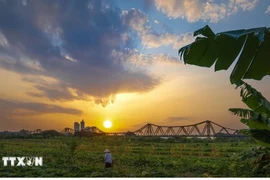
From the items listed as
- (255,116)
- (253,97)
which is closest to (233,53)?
(253,97)

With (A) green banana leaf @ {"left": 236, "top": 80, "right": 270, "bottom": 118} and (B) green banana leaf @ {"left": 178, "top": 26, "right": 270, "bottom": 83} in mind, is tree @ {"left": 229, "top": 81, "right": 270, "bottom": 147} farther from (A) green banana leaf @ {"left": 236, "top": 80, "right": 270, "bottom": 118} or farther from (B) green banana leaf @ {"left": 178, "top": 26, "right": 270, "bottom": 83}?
(B) green banana leaf @ {"left": 178, "top": 26, "right": 270, "bottom": 83}

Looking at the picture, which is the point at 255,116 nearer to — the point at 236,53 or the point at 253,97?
the point at 253,97

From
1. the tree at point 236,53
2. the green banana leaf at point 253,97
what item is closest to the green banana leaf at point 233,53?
the tree at point 236,53

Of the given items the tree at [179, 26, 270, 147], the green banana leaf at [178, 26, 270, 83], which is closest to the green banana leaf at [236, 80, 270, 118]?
the tree at [179, 26, 270, 147]

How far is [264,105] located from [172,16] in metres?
3.52

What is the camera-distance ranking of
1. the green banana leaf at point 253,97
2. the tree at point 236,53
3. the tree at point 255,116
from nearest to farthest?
the tree at point 236,53 → the green banana leaf at point 253,97 → the tree at point 255,116

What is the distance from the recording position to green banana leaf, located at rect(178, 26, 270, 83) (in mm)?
2785

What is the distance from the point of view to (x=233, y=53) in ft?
9.74

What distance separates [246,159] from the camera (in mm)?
5625

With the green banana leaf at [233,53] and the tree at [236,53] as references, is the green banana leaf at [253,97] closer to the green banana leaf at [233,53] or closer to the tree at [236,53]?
the tree at [236,53]

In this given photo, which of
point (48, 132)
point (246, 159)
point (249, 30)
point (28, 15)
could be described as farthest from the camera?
point (48, 132)

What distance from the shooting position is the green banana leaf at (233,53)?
2.79 m

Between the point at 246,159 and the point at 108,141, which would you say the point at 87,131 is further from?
the point at 246,159

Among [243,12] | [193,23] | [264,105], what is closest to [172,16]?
[193,23]
